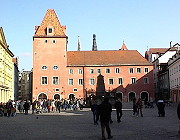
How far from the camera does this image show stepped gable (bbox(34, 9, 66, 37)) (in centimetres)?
6806

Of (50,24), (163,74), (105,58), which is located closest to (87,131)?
(50,24)

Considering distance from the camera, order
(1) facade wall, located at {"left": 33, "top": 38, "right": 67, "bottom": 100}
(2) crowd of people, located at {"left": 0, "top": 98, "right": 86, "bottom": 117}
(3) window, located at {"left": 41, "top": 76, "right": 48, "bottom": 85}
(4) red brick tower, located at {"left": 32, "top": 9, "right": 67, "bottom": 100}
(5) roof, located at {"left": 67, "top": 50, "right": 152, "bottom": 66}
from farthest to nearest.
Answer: (5) roof, located at {"left": 67, "top": 50, "right": 152, "bottom": 66}, (3) window, located at {"left": 41, "top": 76, "right": 48, "bottom": 85}, (4) red brick tower, located at {"left": 32, "top": 9, "right": 67, "bottom": 100}, (1) facade wall, located at {"left": 33, "top": 38, "right": 67, "bottom": 100}, (2) crowd of people, located at {"left": 0, "top": 98, "right": 86, "bottom": 117}

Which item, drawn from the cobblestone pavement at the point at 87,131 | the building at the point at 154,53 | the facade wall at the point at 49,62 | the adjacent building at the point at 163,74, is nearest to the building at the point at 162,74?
the adjacent building at the point at 163,74

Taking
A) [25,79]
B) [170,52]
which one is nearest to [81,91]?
[170,52]

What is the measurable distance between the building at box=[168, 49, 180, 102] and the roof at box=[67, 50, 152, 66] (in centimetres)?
840

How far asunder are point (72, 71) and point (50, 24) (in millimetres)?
11712

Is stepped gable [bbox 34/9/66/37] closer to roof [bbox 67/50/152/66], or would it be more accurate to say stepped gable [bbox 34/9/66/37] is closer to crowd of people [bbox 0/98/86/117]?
roof [bbox 67/50/152/66]

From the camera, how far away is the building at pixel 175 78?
180 ft

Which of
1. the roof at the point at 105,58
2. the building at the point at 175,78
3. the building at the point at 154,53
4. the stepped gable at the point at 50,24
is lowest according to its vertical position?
the building at the point at 175,78

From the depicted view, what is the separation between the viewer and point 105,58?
71250mm

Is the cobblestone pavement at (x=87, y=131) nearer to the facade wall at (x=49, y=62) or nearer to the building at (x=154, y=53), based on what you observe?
the facade wall at (x=49, y=62)

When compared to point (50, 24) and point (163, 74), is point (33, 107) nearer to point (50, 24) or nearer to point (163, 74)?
point (50, 24)

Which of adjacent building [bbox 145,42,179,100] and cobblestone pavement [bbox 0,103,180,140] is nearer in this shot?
cobblestone pavement [bbox 0,103,180,140]

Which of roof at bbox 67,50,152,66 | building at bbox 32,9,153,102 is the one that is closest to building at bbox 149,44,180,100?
building at bbox 32,9,153,102
